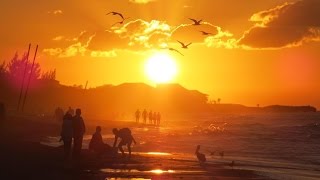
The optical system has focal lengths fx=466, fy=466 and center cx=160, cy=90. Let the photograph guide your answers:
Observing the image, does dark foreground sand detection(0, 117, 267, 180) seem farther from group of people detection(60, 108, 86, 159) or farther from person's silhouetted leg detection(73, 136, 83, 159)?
group of people detection(60, 108, 86, 159)

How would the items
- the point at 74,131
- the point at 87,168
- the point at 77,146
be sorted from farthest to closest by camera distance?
the point at 77,146, the point at 74,131, the point at 87,168

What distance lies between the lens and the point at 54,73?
12125 centimetres

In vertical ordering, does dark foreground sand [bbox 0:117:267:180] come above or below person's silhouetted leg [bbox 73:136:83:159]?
below

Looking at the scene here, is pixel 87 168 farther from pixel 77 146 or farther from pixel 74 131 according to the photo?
pixel 74 131

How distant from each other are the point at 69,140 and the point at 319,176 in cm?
1154

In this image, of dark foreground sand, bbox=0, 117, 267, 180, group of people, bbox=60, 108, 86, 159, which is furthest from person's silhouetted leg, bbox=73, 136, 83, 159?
dark foreground sand, bbox=0, 117, 267, 180

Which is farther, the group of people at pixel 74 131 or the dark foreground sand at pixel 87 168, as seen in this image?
the group of people at pixel 74 131

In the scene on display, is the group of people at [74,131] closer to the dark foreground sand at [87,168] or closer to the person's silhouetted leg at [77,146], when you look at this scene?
the person's silhouetted leg at [77,146]

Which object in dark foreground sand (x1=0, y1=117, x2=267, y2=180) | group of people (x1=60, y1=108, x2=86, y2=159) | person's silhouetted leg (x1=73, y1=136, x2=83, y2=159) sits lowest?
dark foreground sand (x1=0, y1=117, x2=267, y2=180)

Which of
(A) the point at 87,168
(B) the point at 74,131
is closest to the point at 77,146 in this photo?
(B) the point at 74,131

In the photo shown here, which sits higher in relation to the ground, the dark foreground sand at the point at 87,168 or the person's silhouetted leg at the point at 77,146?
the person's silhouetted leg at the point at 77,146

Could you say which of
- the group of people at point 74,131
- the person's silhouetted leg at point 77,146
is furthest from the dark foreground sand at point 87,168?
the group of people at point 74,131

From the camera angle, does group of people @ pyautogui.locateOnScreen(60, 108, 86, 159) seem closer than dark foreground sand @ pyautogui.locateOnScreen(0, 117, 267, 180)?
No

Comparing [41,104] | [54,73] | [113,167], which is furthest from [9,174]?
[54,73]
